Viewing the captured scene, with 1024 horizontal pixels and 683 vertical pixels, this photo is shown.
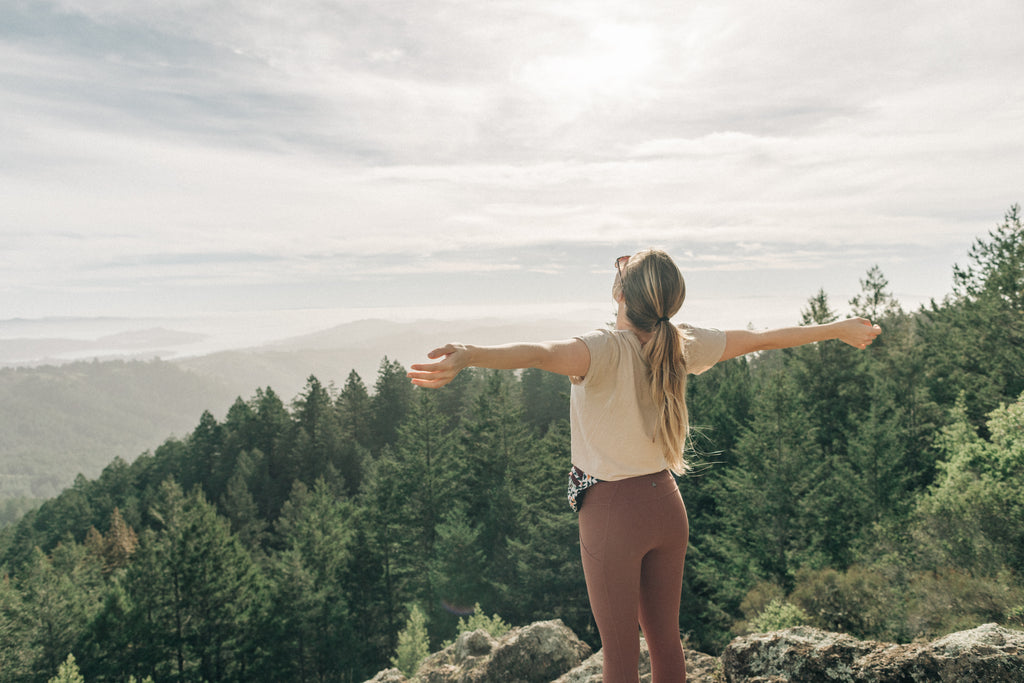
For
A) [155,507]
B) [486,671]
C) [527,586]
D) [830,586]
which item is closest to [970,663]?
[486,671]

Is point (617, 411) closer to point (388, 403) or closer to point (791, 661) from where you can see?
point (791, 661)

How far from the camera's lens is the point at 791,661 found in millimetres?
4242

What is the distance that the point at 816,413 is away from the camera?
101ft

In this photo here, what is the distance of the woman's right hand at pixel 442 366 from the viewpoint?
2133 millimetres

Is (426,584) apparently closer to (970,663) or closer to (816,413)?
(816,413)

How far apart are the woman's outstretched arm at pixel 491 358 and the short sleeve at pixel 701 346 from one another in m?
0.69

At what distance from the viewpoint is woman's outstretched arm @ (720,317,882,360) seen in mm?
2902

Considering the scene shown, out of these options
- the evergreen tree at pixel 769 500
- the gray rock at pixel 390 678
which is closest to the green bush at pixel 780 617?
the evergreen tree at pixel 769 500

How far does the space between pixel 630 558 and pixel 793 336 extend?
1605 millimetres

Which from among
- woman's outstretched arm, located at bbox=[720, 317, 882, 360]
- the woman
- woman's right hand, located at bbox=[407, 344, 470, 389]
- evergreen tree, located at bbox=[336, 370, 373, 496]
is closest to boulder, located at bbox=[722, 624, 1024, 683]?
woman's outstretched arm, located at bbox=[720, 317, 882, 360]

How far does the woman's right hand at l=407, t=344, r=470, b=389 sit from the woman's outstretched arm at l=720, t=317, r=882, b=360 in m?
1.31

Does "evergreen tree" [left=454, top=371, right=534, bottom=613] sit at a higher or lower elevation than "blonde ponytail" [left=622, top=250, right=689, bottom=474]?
lower

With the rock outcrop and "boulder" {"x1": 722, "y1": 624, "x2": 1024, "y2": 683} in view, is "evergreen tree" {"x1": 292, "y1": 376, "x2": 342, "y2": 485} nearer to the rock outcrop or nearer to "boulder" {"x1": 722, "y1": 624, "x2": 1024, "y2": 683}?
the rock outcrop

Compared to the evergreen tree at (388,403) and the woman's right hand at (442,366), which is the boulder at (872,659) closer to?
the woman's right hand at (442,366)
